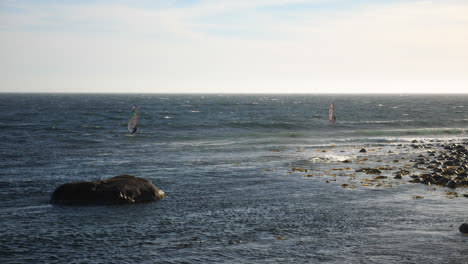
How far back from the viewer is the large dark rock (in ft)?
68.1

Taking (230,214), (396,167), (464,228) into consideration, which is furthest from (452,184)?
(230,214)

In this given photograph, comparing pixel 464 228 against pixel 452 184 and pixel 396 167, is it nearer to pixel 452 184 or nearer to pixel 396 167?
pixel 452 184

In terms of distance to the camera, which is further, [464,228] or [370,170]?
[370,170]

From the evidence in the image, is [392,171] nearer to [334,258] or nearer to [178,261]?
[334,258]

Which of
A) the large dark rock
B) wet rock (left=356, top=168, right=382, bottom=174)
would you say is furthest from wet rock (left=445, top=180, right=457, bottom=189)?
the large dark rock

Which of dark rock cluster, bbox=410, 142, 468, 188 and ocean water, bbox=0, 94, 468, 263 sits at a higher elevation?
dark rock cluster, bbox=410, 142, 468, 188

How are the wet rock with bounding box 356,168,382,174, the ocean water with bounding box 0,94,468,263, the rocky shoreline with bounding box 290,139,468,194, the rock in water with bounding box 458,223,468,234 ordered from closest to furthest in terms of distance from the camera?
1. the ocean water with bounding box 0,94,468,263
2. the rock in water with bounding box 458,223,468,234
3. the rocky shoreline with bounding box 290,139,468,194
4. the wet rock with bounding box 356,168,382,174

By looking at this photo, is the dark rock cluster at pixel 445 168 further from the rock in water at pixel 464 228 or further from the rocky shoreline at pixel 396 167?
the rock in water at pixel 464 228

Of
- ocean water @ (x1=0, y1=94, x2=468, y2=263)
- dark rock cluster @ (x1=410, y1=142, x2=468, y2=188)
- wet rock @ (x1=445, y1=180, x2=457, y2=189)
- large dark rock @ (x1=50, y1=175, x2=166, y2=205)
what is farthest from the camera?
dark rock cluster @ (x1=410, y1=142, x2=468, y2=188)

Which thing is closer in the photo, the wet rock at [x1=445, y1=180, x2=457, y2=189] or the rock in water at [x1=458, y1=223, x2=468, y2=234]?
the rock in water at [x1=458, y1=223, x2=468, y2=234]

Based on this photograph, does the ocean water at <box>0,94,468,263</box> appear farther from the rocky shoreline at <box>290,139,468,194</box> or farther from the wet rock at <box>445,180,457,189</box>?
the wet rock at <box>445,180,457,189</box>

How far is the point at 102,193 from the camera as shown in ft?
68.5

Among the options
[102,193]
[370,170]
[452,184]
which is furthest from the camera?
[370,170]

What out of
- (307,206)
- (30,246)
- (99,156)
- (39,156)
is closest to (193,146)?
(99,156)
